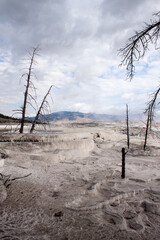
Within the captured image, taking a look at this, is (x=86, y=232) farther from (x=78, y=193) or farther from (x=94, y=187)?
(x=94, y=187)

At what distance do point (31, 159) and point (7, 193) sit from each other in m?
2.91

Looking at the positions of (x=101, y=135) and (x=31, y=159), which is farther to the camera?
(x=101, y=135)

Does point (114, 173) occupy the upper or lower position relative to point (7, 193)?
lower

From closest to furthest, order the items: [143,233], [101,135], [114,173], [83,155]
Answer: [143,233], [114,173], [83,155], [101,135]

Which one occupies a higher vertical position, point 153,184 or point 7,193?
point 7,193

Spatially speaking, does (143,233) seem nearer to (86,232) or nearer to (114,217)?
(114,217)

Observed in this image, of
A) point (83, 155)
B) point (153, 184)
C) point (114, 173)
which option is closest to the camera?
point (153, 184)

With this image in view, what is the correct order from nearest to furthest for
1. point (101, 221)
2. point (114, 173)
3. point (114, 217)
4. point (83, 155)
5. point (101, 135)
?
point (101, 221) < point (114, 217) < point (114, 173) < point (83, 155) < point (101, 135)

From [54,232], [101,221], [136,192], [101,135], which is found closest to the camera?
[54,232]

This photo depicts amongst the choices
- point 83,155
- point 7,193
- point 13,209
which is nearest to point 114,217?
point 13,209

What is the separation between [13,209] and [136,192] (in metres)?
2.70

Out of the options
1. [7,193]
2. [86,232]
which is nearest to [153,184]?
[86,232]

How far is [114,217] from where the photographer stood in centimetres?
274

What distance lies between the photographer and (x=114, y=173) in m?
5.73
